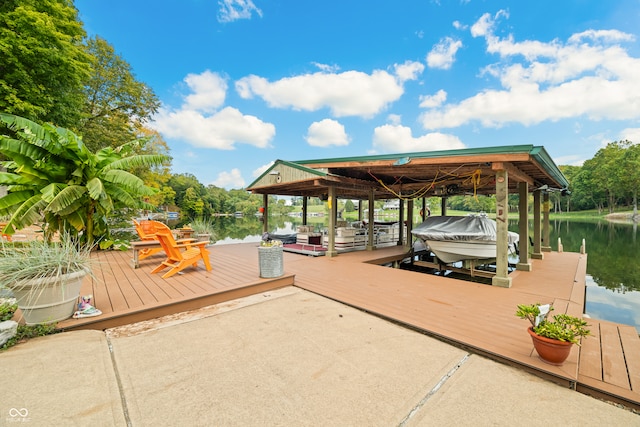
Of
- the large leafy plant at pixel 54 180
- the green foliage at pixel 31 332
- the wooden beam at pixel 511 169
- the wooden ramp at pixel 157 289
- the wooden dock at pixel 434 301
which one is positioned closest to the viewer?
the wooden dock at pixel 434 301

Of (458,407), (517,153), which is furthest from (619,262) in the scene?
(458,407)

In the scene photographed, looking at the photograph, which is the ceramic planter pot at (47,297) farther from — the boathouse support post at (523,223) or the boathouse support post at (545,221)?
the boathouse support post at (545,221)

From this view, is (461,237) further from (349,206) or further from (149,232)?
(349,206)

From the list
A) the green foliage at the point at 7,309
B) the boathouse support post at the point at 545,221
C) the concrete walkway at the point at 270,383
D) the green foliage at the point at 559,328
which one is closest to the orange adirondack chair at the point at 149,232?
the green foliage at the point at 7,309

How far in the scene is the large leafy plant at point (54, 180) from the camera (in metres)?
4.00

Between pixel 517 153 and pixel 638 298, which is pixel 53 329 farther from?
pixel 638 298

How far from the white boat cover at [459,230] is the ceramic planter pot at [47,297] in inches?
288

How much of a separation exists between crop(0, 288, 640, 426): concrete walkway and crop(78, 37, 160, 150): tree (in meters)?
15.1

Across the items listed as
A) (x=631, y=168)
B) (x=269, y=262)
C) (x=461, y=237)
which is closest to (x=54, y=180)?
(x=269, y=262)

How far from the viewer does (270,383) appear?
2115mm

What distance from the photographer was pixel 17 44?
754 centimetres

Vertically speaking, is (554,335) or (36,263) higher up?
(36,263)

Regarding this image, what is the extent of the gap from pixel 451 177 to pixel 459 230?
156 centimetres

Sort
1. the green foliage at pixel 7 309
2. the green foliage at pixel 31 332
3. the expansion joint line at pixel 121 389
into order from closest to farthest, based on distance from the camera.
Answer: the expansion joint line at pixel 121 389 < the green foliage at pixel 31 332 < the green foliage at pixel 7 309
